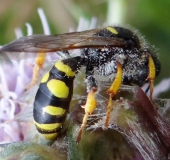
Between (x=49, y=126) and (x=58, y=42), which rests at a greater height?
(x=58, y=42)

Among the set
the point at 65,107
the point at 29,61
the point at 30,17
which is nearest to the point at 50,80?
the point at 65,107

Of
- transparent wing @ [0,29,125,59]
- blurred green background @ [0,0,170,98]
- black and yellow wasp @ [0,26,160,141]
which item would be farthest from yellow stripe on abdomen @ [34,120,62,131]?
blurred green background @ [0,0,170,98]

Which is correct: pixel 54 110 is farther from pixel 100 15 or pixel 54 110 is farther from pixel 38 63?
pixel 100 15

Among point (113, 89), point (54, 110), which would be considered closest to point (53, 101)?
point (54, 110)

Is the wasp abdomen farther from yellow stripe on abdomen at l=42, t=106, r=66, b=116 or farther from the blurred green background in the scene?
the blurred green background

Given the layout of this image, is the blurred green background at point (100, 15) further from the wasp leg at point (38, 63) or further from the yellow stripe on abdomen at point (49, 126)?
the yellow stripe on abdomen at point (49, 126)

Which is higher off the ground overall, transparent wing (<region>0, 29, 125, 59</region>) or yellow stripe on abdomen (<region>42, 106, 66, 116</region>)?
transparent wing (<region>0, 29, 125, 59</region>)

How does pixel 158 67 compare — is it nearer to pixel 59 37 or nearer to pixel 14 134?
pixel 59 37
